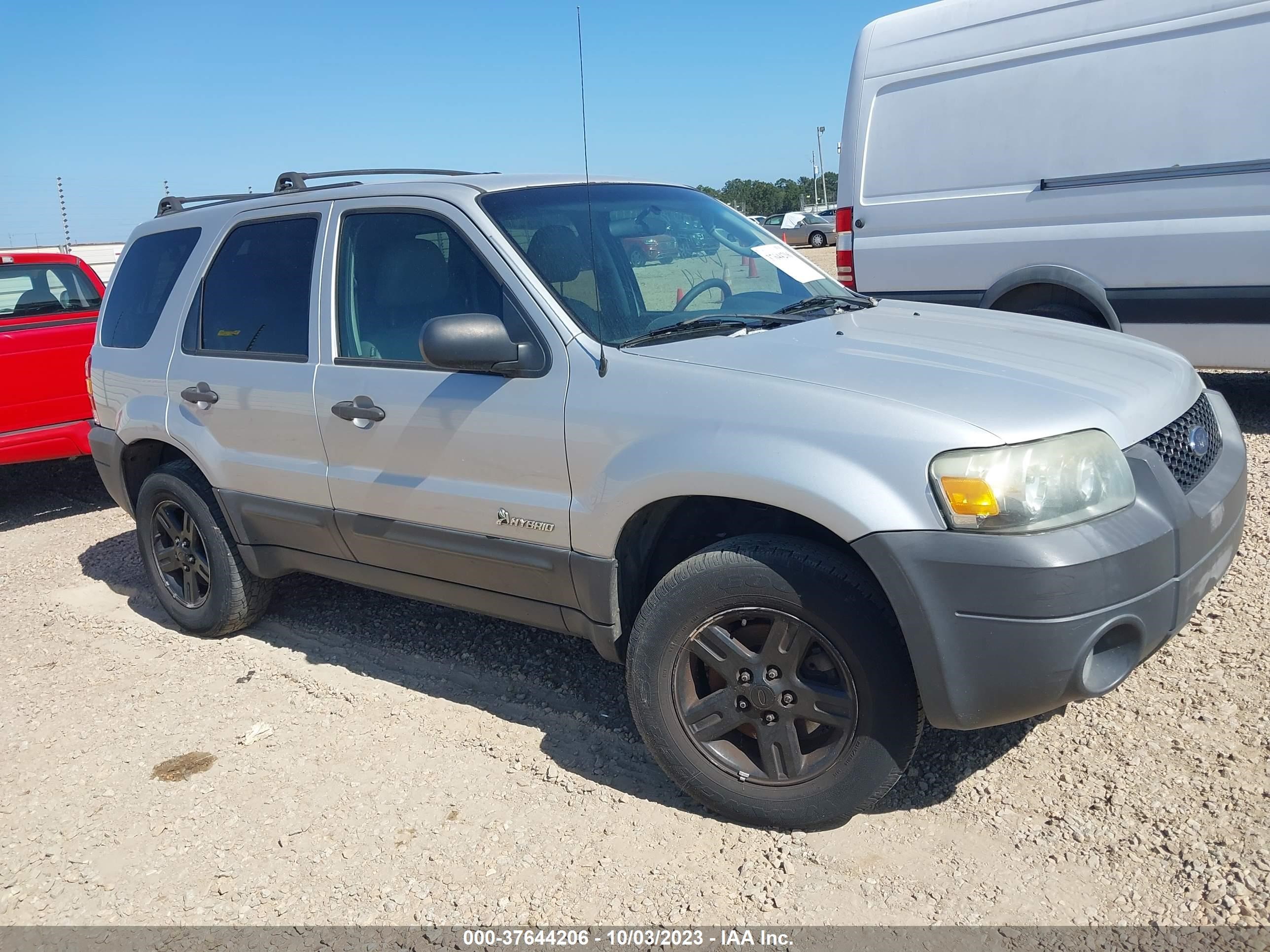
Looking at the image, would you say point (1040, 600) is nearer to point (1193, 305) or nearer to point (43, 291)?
point (1193, 305)

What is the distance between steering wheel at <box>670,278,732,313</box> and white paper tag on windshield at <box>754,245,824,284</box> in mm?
333

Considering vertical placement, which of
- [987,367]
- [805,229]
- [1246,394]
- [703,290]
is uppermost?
[805,229]

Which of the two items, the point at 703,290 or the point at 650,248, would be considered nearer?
the point at 703,290

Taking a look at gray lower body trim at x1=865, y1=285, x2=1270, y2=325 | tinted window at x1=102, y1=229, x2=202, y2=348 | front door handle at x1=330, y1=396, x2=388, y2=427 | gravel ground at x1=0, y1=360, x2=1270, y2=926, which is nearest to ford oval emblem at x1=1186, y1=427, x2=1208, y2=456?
gravel ground at x1=0, y1=360, x2=1270, y2=926

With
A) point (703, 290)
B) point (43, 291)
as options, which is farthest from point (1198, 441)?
point (43, 291)

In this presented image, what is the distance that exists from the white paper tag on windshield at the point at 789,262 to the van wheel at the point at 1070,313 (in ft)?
8.78

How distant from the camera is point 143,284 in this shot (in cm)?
479

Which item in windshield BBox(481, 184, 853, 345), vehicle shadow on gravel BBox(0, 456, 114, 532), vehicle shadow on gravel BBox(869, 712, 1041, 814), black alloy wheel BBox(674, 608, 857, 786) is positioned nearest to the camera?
black alloy wheel BBox(674, 608, 857, 786)

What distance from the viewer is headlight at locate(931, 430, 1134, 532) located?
2.43 meters

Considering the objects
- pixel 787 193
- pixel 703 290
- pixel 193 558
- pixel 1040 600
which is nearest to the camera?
pixel 1040 600

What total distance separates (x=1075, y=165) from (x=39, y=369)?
21.3ft

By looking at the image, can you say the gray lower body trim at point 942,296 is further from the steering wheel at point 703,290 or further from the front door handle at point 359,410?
the front door handle at point 359,410

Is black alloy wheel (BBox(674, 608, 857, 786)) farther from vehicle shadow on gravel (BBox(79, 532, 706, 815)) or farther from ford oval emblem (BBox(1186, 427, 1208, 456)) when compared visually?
ford oval emblem (BBox(1186, 427, 1208, 456))

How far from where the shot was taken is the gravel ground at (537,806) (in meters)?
2.63
